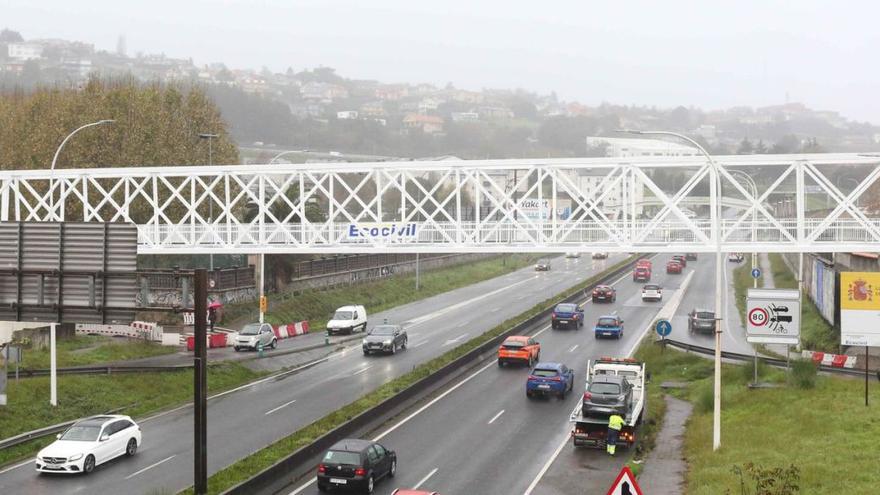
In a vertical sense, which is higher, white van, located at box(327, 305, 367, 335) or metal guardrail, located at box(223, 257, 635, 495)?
white van, located at box(327, 305, 367, 335)

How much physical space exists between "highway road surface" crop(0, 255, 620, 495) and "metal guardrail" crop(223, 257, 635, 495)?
2.39 m

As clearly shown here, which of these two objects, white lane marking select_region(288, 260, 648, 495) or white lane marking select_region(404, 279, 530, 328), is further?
white lane marking select_region(404, 279, 530, 328)

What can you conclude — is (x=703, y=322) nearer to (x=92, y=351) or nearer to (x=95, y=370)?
(x=92, y=351)

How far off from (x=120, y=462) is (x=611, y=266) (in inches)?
3500

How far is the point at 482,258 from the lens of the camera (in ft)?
396

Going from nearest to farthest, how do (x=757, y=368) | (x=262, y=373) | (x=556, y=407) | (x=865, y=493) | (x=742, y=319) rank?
(x=865, y=493) → (x=556, y=407) → (x=757, y=368) → (x=262, y=373) → (x=742, y=319)

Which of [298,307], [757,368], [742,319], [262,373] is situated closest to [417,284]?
[298,307]

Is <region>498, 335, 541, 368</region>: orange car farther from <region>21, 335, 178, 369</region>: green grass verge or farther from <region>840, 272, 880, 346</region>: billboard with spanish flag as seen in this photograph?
<region>21, 335, 178, 369</region>: green grass verge

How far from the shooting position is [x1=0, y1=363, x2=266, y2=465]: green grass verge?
31.3m

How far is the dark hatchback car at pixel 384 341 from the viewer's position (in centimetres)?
4925

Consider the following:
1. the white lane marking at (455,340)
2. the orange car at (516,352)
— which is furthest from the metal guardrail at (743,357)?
the white lane marking at (455,340)

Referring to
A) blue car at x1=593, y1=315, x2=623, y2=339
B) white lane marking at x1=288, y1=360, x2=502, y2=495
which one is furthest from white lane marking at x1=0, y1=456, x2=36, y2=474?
blue car at x1=593, y1=315, x2=623, y2=339

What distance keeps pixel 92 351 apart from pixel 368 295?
3406 centimetres

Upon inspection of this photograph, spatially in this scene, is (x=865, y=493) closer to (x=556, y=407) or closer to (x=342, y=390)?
(x=556, y=407)
